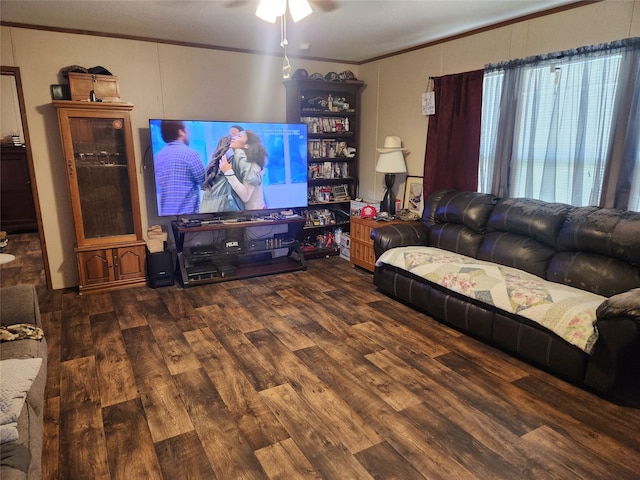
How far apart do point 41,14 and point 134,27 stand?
0.68 meters

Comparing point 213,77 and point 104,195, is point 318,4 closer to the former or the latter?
point 213,77

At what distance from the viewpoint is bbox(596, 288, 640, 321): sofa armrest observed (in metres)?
2.05

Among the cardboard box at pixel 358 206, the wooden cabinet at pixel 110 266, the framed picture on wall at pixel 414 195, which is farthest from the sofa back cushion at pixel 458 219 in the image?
the wooden cabinet at pixel 110 266

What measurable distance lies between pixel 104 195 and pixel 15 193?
12.5ft

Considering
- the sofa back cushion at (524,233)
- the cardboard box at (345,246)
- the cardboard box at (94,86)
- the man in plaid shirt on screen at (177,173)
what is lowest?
the cardboard box at (345,246)

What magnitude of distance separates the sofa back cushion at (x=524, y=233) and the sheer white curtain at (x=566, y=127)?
0.77 ft

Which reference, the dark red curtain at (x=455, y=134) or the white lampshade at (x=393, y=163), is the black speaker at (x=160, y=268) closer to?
the white lampshade at (x=393, y=163)

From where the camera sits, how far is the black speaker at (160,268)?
4004 millimetres

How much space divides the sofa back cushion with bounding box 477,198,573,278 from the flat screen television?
2.15 m

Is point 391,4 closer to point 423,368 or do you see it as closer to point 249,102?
point 249,102

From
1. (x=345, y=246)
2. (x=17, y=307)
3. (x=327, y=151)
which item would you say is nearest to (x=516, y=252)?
(x=345, y=246)

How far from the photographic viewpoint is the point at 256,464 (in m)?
1.83

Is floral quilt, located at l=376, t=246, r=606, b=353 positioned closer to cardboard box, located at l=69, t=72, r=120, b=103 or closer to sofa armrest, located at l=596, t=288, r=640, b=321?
sofa armrest, located at l=596, t=288, r=640, b=321

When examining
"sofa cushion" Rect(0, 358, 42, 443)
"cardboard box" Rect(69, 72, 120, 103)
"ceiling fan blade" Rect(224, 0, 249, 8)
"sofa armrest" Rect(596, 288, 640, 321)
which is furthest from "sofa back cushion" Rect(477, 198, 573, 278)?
"cardboard box" Rect(69, 72, 120, 103)
